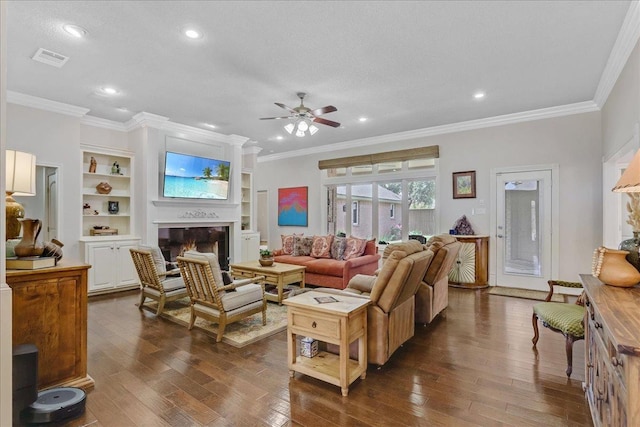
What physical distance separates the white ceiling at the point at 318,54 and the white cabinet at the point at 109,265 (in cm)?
218

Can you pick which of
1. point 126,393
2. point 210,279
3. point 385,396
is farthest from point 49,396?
point 385,396

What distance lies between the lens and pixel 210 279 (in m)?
3.38

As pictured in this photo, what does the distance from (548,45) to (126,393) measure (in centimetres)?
481

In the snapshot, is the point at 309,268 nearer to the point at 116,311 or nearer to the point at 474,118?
the point at 116,311

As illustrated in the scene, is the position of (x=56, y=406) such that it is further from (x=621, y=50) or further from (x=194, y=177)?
(x=621, y=50)

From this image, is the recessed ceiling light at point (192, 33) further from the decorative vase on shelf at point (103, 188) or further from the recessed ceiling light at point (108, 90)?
the decorative vase on shelf at point (103, 188)

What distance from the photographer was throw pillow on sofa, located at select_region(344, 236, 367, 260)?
5812 millimetres

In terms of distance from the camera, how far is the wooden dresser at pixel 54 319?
223 cm

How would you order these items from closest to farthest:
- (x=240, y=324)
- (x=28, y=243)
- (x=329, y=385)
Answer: (x=28, y=243) → (x=329, y=385) → (x=240, y=324)

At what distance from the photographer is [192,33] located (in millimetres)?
3062

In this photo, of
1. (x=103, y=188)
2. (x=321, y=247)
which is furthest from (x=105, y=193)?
(x=321, y=247)

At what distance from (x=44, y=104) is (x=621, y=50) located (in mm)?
7217

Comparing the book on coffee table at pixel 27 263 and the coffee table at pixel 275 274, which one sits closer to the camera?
the book on coffee table at pixel 27 263

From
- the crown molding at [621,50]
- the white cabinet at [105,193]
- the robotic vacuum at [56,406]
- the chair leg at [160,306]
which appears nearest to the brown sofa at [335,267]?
the chair leg at [160,306]
